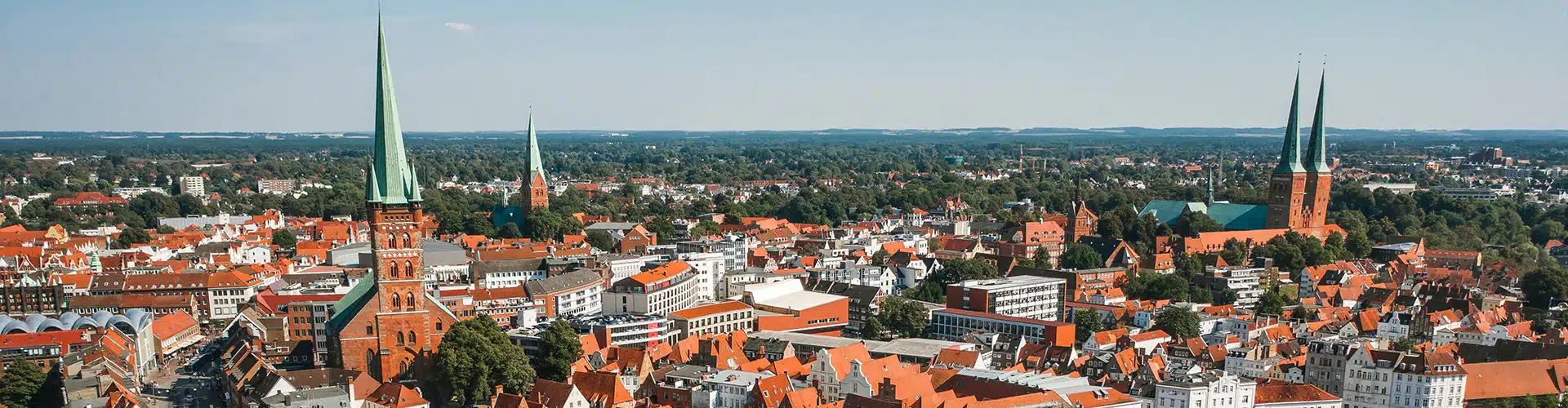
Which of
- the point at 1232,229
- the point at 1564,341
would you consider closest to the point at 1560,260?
the point at 1232,229

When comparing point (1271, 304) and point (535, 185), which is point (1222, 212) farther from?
point (535, 185)

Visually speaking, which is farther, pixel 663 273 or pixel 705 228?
pixel 705 228

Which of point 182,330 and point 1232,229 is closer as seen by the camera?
point 182,330

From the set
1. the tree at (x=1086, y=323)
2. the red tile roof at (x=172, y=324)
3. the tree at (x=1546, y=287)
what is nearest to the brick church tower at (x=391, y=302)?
the red tile roof at (x=172, y=324)

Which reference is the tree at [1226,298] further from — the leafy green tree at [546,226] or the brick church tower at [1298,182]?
the leafy green tree at [546,226]

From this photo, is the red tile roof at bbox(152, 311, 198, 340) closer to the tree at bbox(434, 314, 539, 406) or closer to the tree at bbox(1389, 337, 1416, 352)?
the tree at bbox(434, 314, 539, 406)

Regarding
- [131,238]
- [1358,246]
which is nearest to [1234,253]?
[1358,246]

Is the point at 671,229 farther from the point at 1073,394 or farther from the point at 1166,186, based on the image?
the point at 1166,186
